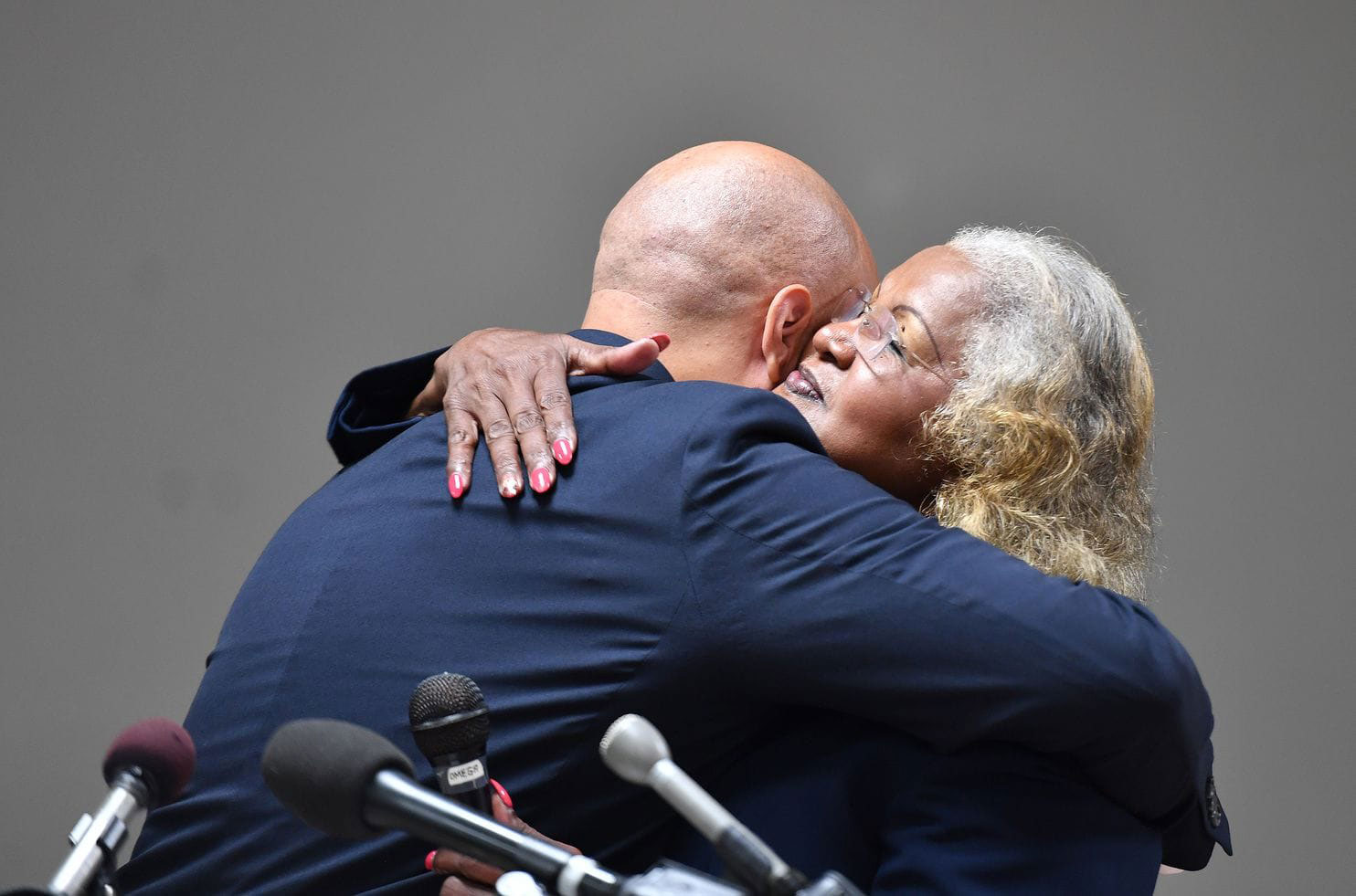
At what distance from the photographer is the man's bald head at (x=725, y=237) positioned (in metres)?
2.08

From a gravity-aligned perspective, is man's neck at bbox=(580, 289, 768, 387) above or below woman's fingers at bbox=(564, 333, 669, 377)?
below

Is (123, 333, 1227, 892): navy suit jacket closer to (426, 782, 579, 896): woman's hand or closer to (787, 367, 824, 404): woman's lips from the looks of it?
(426, 782, 579, 896): woman's hand

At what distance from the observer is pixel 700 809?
0.92m

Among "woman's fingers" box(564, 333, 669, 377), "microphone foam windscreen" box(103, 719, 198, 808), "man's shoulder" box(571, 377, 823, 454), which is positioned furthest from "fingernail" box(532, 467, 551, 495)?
"microphone foam windscreen" box(103, 719, 198, 808)

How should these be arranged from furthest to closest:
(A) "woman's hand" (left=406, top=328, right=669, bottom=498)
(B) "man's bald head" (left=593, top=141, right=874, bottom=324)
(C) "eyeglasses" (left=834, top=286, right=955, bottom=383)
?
1. (B) "man's bald head" (left=593, top=141, right=874, bottom=324)
2. (C) "eyeglasses" (left=834, top=286, right=955, bottom=383)
3. (A) "woman's hand" (left=406, top=328, right=669, bottom=498)

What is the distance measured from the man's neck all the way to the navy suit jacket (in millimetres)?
443

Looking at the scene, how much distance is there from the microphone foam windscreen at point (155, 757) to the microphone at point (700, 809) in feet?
1.26

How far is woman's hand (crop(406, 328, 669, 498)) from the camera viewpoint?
1.56 metres

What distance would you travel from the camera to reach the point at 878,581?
1359mm

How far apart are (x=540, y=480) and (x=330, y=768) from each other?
0.55 meters

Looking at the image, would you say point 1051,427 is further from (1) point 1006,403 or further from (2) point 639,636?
(2) point 639,636

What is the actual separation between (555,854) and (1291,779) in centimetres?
335

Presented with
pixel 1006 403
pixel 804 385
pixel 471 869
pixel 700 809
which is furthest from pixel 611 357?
pixel 700 809

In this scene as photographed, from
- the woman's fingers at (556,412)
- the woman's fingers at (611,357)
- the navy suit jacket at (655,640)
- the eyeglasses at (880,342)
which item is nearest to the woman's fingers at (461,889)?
the navy suit jacket at (655,640)
